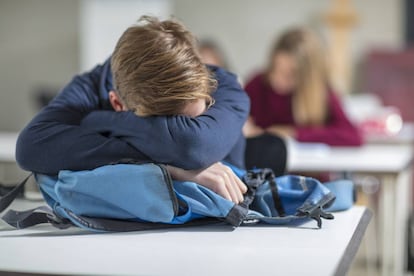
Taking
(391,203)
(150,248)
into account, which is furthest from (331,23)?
(150,248)

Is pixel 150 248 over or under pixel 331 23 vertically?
over

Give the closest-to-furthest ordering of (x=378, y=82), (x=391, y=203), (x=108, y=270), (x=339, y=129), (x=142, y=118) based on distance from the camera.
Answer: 1. (x=108, y=270)
2. (x=142, y=118)
3. (x=391, y=203)
4. (x=339, y=129)
5. (x=378, y=82)

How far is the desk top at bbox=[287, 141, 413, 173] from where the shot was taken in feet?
7.61

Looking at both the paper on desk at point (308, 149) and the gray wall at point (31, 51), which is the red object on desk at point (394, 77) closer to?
the gray wall at point (31, 51)

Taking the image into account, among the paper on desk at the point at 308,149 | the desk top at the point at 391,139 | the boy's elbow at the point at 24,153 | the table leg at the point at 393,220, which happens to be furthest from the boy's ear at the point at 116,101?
the desk top at the point at 391,139

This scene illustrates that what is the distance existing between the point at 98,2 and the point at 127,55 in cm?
496

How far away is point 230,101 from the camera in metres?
1.47

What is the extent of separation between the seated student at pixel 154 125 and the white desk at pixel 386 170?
3.07 ft

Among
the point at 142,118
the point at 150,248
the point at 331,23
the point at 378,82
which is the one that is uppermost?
the point at 142,118

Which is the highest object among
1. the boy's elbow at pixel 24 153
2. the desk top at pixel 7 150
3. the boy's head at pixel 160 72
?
the boy's head at pixel 160 72

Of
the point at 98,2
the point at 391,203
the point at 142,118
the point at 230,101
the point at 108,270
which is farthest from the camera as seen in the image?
the point at 98,2

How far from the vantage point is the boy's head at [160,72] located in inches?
51.0

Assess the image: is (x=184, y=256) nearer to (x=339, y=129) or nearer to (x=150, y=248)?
(x=150, y=248)

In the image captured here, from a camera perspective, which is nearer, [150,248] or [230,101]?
[150,248]
